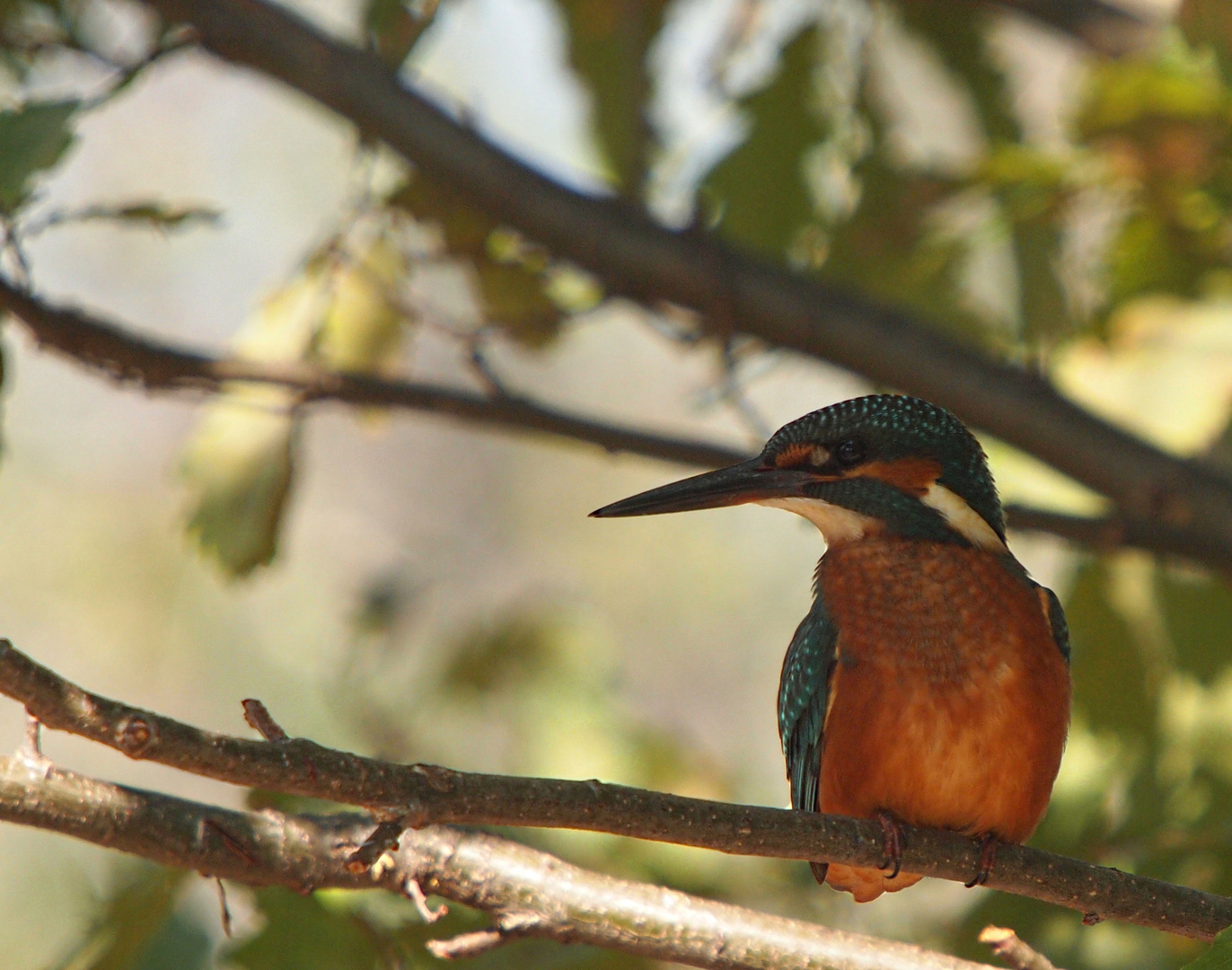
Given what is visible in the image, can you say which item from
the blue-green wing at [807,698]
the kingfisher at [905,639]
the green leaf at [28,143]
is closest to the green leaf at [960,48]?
the kingfisher at [905,639]

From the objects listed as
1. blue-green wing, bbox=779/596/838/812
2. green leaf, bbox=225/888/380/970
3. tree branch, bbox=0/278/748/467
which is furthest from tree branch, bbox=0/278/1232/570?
green leaf, bbox=225/888/380/970

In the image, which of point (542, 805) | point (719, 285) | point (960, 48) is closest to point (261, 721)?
point (542, 805)

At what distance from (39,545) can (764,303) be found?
674 cm

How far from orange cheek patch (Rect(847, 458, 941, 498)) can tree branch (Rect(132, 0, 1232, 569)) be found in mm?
831

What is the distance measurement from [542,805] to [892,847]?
0.79m

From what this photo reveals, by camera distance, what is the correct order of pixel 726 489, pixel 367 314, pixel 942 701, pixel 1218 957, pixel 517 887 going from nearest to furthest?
1. pixel 1218 957
2. pixel 517 887
3. pixel 942 701
4. pixel 726 489
5. pixel 367 314

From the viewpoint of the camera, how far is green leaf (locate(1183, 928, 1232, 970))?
5.01ft

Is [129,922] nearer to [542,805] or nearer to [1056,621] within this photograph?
[542,805]

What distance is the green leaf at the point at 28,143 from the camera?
7.47ft

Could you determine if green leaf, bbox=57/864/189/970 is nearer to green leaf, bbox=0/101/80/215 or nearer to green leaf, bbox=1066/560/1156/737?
green leaf, bbox=0/101/80/215

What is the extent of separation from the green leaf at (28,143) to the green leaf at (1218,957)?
2.05m

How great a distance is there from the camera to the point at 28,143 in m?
2.36

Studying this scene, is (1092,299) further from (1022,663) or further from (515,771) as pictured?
(515,771)

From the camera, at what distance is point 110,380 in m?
3.12
